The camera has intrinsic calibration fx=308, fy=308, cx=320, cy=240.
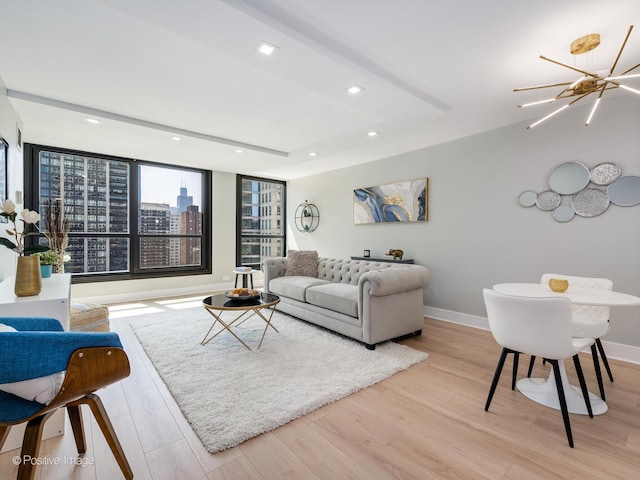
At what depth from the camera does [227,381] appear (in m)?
2.39

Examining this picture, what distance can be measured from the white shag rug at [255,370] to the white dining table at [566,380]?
0.91 m

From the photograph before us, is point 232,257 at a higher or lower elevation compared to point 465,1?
lower

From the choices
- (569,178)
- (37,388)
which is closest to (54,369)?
(37,388)

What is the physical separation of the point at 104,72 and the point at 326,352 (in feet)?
10.2

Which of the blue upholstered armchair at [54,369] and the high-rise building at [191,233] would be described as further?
the high-rise building at [191,233]

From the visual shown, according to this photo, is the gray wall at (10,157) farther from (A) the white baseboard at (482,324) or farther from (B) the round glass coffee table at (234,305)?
(A) the white baseboard at (482,324)

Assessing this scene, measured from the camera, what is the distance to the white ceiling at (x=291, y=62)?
1817mm

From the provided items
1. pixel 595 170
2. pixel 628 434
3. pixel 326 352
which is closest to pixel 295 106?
pixel 326 352

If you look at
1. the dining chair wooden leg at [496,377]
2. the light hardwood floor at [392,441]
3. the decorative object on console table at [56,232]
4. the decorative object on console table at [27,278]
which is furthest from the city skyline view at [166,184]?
the dining chair wooden leg at [496,377]

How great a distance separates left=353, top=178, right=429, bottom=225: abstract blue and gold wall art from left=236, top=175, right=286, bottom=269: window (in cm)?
237

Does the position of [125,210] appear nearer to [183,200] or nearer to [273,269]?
[183,200]

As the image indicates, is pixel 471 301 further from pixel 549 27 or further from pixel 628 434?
pixel 549 27

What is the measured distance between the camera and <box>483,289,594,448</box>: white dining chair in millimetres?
1741

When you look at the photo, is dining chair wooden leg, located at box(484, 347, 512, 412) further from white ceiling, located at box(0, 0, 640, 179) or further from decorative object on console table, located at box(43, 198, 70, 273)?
decorative object on console table, located at box(43, 198, 70, 273)
